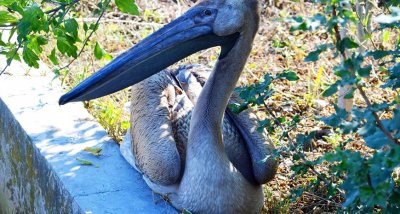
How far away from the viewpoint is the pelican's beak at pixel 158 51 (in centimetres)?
373

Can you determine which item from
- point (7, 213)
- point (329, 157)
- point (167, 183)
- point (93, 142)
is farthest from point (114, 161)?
point (329, 157)

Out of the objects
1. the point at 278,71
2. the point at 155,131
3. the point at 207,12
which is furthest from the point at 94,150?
the point at 278,71

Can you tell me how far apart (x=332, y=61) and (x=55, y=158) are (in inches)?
87.2

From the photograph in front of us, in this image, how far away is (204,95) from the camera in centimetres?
388

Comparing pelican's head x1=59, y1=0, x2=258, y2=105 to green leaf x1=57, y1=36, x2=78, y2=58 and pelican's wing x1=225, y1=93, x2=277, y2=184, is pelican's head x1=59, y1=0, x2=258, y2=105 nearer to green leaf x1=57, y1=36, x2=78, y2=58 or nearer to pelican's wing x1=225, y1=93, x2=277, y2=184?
green leaf x1=57, y1=36, x2=78, y2=58

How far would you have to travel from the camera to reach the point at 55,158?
4.23 m

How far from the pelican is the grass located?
0.42 m

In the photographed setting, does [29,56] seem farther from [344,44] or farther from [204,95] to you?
[344,44]

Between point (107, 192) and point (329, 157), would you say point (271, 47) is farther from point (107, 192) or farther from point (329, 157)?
point (329, 157)

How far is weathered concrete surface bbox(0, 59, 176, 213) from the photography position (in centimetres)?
390

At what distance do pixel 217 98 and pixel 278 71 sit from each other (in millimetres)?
1911

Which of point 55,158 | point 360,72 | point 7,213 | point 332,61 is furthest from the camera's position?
point 332,61

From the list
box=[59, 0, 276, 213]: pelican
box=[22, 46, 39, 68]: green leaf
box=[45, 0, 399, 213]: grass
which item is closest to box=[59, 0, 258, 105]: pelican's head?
box=[59, 0, 276, 213]: pelican

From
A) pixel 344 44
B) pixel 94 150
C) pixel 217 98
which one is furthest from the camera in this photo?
pixel 94 150
